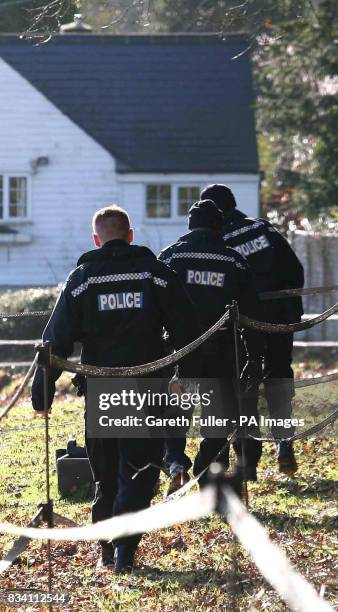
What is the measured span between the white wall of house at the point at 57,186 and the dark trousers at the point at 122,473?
27.1 m

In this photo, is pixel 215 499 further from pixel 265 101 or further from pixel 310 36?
pixel 265 101

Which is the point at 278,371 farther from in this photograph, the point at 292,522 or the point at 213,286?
the point at 292,522

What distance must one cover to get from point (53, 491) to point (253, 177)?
24.9 metres

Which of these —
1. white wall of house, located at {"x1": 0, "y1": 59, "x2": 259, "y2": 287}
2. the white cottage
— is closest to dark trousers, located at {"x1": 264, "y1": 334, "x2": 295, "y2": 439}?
the white cottage

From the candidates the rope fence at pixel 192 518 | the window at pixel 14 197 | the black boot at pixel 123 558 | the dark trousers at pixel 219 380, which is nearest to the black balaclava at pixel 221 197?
the rope fence at pixel 192 518

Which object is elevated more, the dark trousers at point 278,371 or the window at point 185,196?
the window at point 185,196

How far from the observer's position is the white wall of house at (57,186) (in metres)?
35.2

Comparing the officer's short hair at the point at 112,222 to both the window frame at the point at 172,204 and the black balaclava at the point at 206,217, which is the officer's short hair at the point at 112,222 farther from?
the window frame at the point at 172,204

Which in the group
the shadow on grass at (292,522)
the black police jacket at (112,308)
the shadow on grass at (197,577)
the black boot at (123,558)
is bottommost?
the shadow on grass at (197,577)

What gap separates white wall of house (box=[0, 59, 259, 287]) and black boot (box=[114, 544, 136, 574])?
89.6 feet

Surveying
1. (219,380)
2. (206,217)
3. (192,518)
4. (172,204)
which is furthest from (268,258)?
(172,204)

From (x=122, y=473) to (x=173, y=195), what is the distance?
2765cm

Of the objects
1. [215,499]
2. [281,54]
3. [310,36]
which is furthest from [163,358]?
[281,54]

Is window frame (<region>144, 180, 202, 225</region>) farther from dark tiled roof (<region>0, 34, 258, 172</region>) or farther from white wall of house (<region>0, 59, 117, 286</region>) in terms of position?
white wall of house (<region>0, 59, 117, 286</region>)
